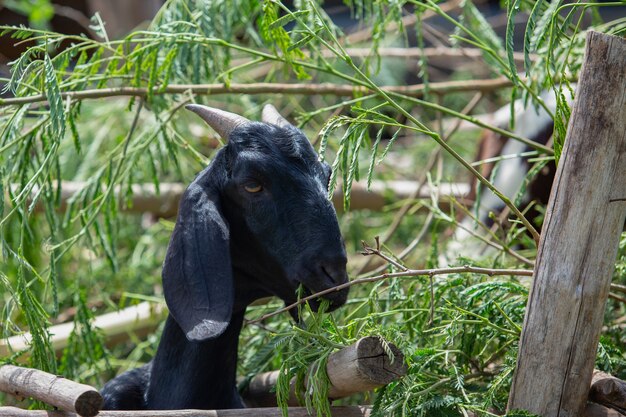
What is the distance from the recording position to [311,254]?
2324 millimetres

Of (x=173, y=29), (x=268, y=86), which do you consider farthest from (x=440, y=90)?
(x=173, y=29)

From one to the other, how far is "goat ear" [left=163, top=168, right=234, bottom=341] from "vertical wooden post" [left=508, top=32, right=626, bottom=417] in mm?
768

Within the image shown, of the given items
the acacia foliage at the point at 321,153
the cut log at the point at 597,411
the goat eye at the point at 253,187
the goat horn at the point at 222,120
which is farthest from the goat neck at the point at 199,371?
the cut log at the point at 597,411

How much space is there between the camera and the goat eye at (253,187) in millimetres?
2490

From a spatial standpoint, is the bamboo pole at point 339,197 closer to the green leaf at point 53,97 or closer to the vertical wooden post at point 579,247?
the green leaf at point 53,97

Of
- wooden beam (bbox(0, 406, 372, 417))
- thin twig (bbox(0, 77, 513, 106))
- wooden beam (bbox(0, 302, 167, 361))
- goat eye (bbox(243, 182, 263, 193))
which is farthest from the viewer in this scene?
wooden beam (bbox(0, 302, 167, 361))

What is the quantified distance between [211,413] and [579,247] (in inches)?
37.1

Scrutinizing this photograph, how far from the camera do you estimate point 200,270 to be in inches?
95.3

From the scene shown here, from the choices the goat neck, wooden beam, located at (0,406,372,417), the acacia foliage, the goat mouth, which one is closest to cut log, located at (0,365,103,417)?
wooden beam, located at (0,406,372,417)

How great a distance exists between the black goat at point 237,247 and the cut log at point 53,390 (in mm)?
314

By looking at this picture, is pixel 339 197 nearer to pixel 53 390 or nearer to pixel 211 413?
pixel 211 413

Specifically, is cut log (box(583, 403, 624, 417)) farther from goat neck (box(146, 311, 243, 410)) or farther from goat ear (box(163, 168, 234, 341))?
goat neck (box(146, 311, 243, 410))

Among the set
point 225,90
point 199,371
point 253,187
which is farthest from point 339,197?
point 253,187

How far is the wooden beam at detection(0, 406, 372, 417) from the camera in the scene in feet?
7.01
